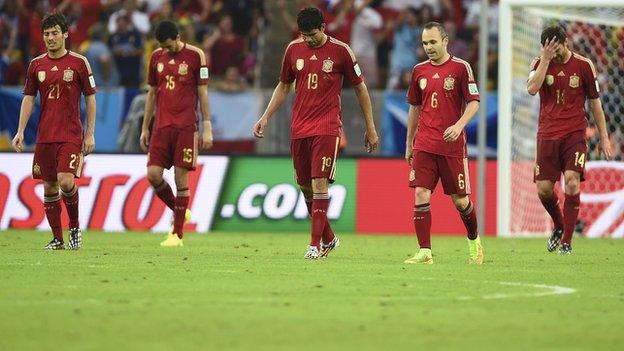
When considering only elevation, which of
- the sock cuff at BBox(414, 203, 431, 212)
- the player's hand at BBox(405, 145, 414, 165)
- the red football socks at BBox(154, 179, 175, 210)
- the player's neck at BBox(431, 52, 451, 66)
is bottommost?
the red football socks at BBox(154, 179, 175, 210)

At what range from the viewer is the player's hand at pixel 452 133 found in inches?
479

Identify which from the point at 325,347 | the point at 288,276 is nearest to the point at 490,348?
the point at 325,347

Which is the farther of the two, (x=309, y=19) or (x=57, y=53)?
(x=57, y=53)

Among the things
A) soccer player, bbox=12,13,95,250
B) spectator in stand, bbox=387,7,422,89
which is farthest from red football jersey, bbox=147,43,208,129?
spectator in stand, bbox=387,7,422,89

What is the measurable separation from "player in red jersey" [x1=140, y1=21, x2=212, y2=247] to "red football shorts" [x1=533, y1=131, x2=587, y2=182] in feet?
11.9

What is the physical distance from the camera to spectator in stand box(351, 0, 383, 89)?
22.8m

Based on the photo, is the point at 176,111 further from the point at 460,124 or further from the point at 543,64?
the point at 460,124

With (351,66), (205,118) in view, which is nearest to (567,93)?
(351,66)

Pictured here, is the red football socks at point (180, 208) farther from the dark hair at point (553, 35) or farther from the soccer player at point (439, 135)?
the dark hair at point (553, 35)

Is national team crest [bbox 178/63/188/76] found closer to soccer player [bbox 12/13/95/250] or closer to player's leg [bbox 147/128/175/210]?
player's leg [bbox 147/128/175/210]

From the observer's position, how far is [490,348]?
7.04 meters

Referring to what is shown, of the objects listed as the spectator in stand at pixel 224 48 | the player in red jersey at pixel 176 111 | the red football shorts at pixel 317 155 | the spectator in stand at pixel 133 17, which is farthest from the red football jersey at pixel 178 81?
the spectator in stand at pixel 133 17

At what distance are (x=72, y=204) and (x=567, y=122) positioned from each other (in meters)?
5.32

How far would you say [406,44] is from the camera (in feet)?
76.0
